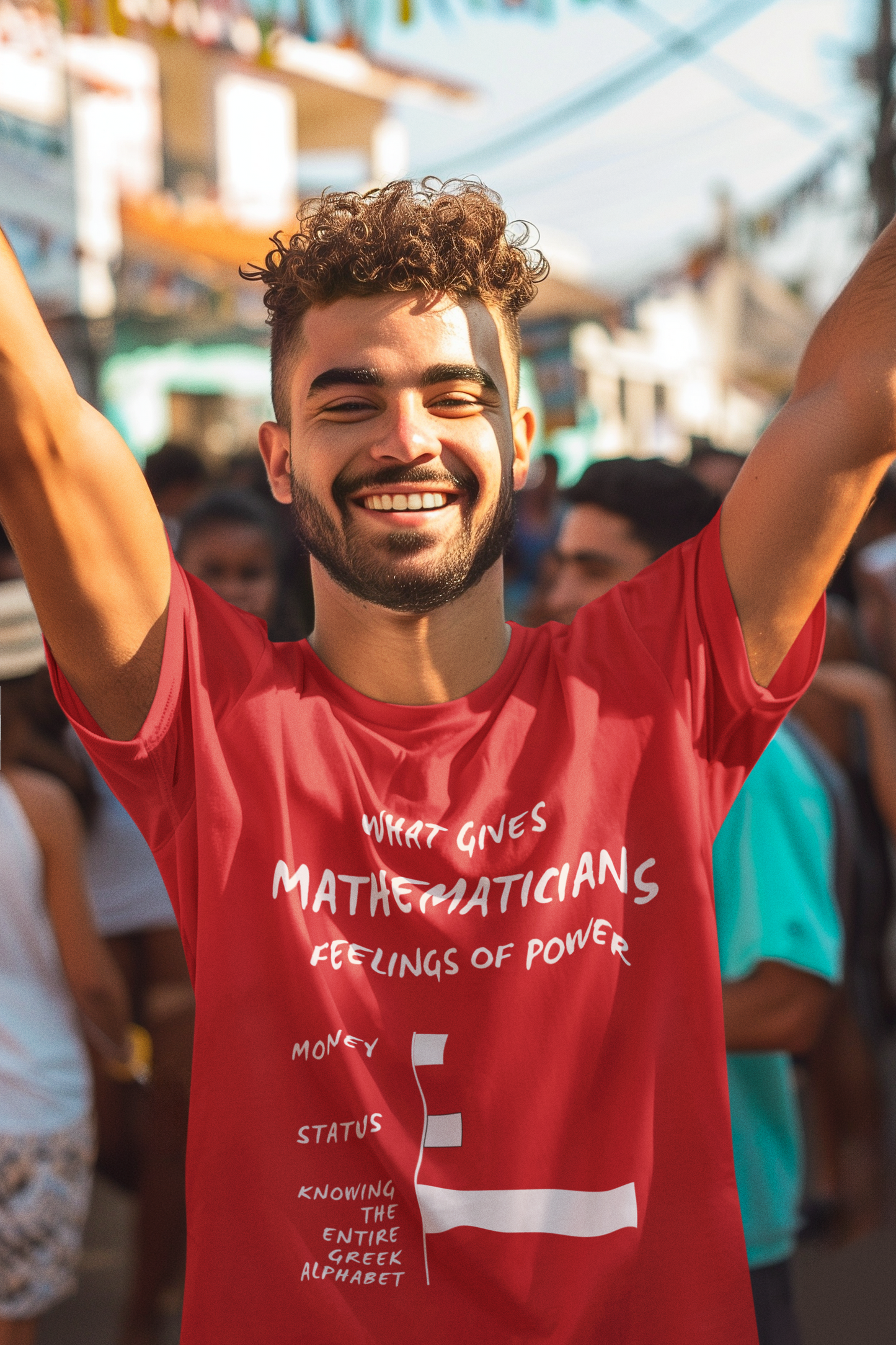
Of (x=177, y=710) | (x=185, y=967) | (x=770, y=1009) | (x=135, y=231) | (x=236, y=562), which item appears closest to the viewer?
(x=177, y=710)

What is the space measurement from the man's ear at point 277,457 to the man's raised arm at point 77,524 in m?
0.24

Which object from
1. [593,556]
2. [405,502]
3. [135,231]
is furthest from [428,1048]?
[135,231]

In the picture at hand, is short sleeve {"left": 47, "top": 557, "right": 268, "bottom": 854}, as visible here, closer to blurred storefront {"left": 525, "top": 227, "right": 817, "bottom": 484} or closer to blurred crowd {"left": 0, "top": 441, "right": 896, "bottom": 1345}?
blurred crowd {"left": 0, "top": 441, "right": 896, "bottom": 1345}

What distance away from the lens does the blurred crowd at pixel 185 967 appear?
7.09 feet

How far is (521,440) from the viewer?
175 cm

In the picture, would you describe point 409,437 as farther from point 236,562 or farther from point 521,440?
point 236,562

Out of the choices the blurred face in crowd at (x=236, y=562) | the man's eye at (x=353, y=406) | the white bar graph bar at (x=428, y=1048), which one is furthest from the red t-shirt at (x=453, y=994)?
the blurred face in crowd at (x=236, y=562)

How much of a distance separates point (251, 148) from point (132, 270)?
7.75 metres

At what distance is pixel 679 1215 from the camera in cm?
146

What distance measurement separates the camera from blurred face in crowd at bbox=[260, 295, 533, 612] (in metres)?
1.54

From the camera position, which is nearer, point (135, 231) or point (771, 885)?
point (771, 885)

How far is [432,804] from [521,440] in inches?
19.9

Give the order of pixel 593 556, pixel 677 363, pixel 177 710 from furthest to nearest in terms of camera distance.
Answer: pixel 677 363, pixel 593 556, pixel 177 710

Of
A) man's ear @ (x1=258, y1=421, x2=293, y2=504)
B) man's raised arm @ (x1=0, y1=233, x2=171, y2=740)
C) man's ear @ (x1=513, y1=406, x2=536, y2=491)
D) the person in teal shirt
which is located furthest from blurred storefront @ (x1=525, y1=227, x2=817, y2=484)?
man's raised arm @ (x1=0, y1=233, x2=171, y2=740)
